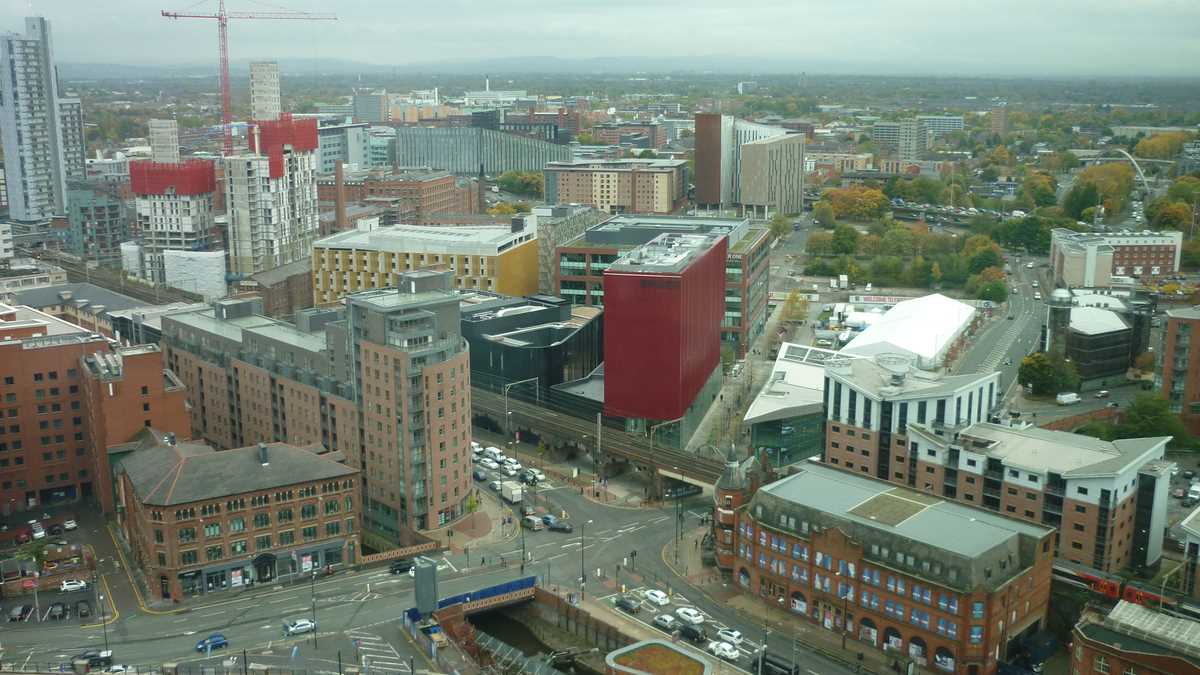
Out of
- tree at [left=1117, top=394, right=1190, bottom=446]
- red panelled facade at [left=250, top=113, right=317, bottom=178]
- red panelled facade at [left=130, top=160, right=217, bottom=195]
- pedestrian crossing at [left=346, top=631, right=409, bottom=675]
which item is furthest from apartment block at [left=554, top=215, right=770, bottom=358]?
pedestrian crossing at [left=346, top=631, right=409, bottom=675]

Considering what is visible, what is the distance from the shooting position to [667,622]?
39219 millimetres

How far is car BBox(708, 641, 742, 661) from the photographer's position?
1460 inches

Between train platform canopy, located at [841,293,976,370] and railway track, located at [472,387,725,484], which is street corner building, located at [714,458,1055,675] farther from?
train platform canopy, located at [841,293,976,370]

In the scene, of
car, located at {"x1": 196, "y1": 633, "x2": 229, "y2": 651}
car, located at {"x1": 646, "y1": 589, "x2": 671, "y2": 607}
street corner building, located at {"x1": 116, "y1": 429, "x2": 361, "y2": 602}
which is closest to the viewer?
car, located at {"x1": 196, "y1": 633, "x2": 229, "y2": 651}

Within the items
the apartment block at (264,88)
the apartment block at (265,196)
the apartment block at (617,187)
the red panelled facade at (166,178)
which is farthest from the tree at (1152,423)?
the apartment block at (617,187)

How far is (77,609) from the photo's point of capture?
4059 centimetres

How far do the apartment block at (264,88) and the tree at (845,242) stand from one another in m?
55.5

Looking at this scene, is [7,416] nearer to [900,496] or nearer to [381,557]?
[381,557]

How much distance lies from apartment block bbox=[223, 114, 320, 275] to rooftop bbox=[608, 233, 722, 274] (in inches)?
1502

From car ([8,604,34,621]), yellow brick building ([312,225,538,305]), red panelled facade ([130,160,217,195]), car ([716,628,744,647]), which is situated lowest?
car ([8,604,34,621])

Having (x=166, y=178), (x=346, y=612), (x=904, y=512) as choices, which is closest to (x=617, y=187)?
(x=166, y=178)

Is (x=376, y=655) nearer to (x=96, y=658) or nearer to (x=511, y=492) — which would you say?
(x=96, y=658)

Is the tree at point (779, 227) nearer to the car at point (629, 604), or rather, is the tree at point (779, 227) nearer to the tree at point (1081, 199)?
the tree at point (1081, 199)

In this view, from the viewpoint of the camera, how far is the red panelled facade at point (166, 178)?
89.4 metres
